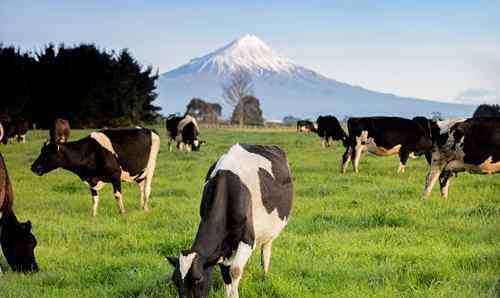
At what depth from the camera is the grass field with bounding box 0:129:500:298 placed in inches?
260

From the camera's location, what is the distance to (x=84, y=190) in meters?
15.1

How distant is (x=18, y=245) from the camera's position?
7.77m

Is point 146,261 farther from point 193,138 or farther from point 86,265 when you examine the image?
point 193,138

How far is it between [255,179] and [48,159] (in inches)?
276

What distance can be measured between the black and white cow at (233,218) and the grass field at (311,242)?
705mm

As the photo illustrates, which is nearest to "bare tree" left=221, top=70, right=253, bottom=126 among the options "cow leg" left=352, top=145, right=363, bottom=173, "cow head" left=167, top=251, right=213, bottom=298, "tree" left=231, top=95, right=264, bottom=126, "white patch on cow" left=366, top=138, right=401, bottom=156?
"tree" left=231, top=95, right=264, bottom=126

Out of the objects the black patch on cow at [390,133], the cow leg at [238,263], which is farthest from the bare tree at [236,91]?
the cow leg at [238,263]

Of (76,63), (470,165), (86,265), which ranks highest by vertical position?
(76,63)

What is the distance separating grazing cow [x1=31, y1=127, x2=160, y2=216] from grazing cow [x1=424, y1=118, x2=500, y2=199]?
6.52 m

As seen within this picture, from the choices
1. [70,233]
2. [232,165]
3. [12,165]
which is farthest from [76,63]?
[232,165]

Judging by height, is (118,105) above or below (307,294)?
above

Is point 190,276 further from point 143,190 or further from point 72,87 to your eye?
point 72,87

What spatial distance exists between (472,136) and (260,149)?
7.19 meters

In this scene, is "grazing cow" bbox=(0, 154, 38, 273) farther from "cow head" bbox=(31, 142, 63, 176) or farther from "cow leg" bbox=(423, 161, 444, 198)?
"cow leg" bbox=(423, 161, 444, 198)
